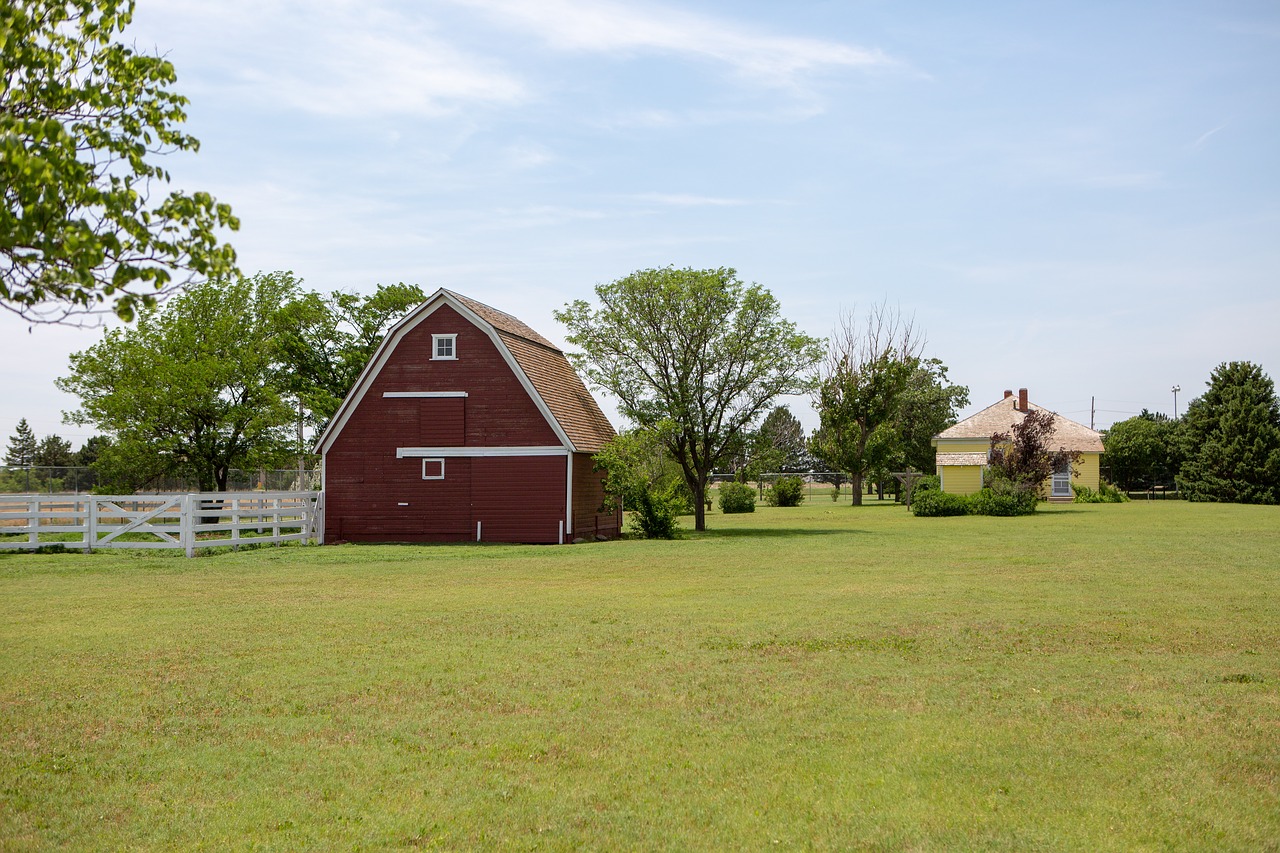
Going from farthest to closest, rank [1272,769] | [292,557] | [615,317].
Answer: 1. [615,317]
2. [292,557]
3. [1272,769]

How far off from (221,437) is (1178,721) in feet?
129

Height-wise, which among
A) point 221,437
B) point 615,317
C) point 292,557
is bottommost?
point 292,557

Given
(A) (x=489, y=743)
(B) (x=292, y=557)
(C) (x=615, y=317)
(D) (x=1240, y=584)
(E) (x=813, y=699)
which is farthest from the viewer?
(C) (x=615, y=317)

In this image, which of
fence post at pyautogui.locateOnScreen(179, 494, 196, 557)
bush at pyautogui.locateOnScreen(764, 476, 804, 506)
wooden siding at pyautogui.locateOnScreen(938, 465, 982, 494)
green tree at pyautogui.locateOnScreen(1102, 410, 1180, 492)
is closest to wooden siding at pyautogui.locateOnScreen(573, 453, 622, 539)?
fence post at pyautogui.locateOnScreen(179, 494, 196, 557)

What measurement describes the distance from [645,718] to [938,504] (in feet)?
141

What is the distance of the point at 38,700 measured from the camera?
30.5 ft

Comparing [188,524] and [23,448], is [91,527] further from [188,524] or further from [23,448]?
[23,448]

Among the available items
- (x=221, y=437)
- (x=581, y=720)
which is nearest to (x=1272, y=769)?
(x=581, y=720)

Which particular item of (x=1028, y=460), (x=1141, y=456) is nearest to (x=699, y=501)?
(x=1028, y=460)

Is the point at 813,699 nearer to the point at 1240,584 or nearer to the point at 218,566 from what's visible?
the point at 1240,584

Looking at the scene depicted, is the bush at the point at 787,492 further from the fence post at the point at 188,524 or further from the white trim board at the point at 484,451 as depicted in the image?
the fence post at the point at 188,524

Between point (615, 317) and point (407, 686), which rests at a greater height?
point (615, 317)

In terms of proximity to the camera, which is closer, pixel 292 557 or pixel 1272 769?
pixel 1272 769

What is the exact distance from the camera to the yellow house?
68875 millimetres
